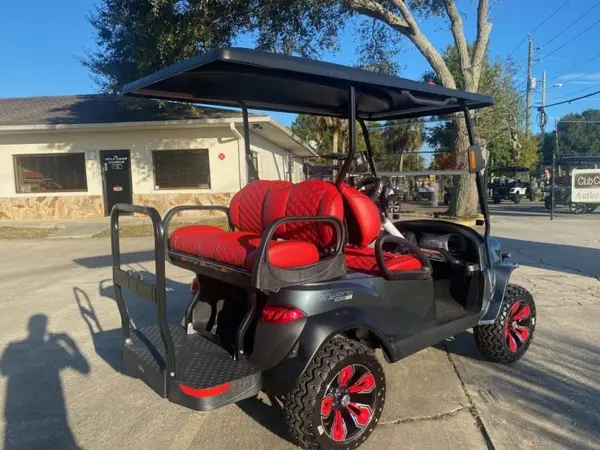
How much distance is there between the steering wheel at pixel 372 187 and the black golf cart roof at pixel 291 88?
636 mm

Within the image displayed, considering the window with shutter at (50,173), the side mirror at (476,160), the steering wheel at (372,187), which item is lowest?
the steering wheel at (372,187)

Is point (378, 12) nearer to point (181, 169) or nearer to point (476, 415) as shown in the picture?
point (181, 169)

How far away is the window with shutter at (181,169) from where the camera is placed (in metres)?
15.5

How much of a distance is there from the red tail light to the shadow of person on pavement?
1383mm

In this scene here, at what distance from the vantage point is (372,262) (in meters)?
3.40

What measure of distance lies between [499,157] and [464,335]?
112 feet

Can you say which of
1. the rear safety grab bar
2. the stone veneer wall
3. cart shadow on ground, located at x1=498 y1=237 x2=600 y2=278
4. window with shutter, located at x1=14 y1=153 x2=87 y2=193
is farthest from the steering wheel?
window with shutter, located at x1=14 y1=153 x2=87 y2=193

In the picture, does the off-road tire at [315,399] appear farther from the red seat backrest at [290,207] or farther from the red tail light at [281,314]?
the red seat backrest at [290,207]

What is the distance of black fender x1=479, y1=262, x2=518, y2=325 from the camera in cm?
357

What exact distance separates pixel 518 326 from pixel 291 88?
263 centimetres

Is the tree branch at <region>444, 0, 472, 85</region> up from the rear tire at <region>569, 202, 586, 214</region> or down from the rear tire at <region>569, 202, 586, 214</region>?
up

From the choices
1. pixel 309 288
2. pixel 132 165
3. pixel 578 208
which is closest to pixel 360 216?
pixel 309 288

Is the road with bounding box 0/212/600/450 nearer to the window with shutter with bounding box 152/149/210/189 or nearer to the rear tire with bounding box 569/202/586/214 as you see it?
the window with shutter with bounding box 152/149/210/189

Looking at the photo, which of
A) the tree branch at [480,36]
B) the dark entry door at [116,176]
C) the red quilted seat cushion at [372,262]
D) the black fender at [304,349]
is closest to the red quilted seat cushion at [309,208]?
the red quilted seat cushion at [372,262]
